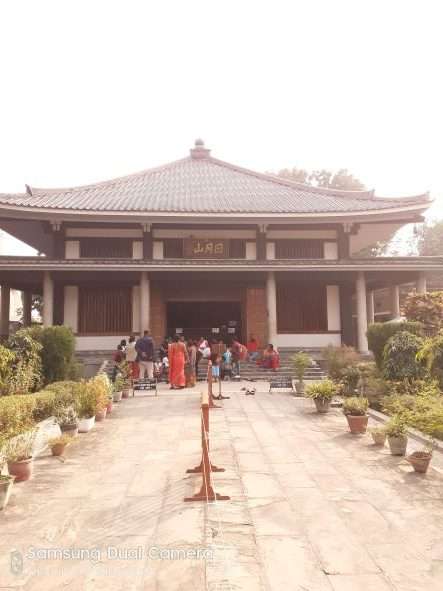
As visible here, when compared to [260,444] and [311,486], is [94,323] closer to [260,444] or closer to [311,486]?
[260,444]

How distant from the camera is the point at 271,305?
17.4 metres

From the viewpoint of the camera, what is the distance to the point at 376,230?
68.2 feet

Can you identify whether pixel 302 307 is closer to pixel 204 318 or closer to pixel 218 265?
pixel 218 265

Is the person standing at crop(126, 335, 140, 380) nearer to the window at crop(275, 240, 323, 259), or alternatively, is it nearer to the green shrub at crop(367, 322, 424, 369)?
the green shrub at crop(367, 322, 424, 369)

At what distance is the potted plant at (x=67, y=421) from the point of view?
25.3 ft

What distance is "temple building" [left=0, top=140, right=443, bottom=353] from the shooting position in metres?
17.2

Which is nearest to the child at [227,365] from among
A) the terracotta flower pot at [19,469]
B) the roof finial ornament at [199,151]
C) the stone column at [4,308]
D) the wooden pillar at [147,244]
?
the wooden pillar at [147,244]

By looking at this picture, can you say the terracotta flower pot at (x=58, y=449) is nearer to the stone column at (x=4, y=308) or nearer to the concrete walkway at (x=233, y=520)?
the concrete walkway at (x=233, y=520)

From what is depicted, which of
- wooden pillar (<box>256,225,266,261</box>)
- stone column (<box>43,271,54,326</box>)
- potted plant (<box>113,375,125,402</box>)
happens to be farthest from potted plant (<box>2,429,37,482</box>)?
wooden pillar (<box>256,225,266,261</box>)

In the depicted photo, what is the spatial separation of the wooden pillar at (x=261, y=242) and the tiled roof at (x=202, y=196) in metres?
0.92

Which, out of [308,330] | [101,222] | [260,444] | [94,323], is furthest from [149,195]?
[260,444]

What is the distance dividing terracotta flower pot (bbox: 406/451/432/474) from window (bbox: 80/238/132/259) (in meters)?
15.2

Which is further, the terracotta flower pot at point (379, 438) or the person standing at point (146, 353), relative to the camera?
the person standing at point (146, 353)

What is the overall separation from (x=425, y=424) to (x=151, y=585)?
178 inches
